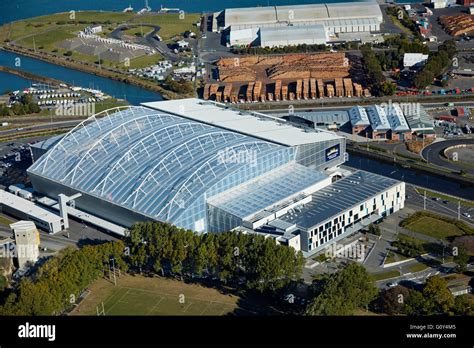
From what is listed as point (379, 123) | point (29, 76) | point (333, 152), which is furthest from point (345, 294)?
point (29, 76)

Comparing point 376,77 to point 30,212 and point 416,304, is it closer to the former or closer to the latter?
point 30,212

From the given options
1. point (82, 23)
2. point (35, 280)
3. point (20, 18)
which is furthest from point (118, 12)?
point (35, 280)

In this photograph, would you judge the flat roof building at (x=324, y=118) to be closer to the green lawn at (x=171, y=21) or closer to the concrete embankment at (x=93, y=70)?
the concrete embankment at (x=93, y=70)

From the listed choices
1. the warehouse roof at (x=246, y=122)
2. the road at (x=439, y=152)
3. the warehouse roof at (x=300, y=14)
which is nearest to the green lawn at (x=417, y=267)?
the warehouse roof at (x=246, y=122)

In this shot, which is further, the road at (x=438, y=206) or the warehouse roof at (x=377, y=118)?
the warehouse roof at (x=377, y=118)

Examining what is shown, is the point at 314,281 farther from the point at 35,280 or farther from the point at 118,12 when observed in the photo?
the point at 118,12

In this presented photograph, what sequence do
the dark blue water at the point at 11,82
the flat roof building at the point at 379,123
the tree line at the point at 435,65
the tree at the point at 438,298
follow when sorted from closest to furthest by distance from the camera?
the tree at the point at 438,298 < the flat roof building at the point at 379,123 < the tree line at the point at 435,65 < the dark blue water at the point at 11,82
